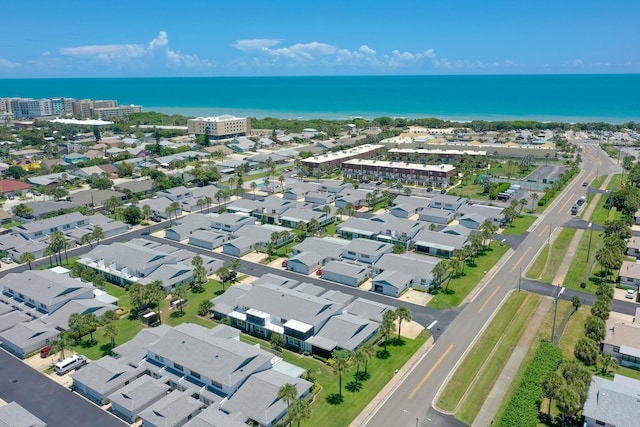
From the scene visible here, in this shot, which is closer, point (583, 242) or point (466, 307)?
point (466, 307)

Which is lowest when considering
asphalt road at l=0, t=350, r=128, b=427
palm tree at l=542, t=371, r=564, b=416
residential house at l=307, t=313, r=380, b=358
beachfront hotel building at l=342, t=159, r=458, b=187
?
asphalt road at l=0, t=350, r=128, b=427

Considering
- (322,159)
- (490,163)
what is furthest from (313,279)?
(490,163)

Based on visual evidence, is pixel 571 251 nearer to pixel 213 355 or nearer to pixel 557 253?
pixel 557 253

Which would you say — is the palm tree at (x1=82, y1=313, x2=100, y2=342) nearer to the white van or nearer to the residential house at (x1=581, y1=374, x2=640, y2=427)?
the white van

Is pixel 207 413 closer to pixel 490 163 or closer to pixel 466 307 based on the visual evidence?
pixel 466 307

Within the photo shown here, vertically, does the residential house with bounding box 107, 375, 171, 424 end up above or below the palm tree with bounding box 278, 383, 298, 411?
below

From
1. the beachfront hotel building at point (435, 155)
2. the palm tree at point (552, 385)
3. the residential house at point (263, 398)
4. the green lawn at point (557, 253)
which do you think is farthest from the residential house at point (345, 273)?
the beachfront hotel building at point (435, 155)

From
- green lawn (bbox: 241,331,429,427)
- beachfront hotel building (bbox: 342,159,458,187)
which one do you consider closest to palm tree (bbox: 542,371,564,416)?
green lawn (bbox: 241,331,429,427)
